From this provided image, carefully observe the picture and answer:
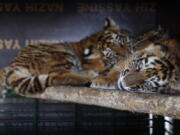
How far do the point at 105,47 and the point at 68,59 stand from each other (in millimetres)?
263

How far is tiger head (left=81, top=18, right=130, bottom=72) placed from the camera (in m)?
2.22

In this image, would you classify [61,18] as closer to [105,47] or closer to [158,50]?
[105,47]

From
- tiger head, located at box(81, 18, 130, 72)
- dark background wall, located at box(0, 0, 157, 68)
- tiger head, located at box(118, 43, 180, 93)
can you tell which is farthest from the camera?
dark background wall, located at box(0, 0, 157, 68)

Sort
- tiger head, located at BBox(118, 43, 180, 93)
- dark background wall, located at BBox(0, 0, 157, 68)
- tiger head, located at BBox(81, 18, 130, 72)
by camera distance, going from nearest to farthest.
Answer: tiger head, located at BBox(118, 43, 180, 93) < tiger head, located at BBox(81, 18, 130, 72) < dark background wall, located at BBox(0, 0, 157, 68)

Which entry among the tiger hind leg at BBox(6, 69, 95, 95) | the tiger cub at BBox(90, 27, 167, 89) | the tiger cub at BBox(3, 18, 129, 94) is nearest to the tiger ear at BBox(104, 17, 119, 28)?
the tiger cub at BBox(3, 18, 129, 94)

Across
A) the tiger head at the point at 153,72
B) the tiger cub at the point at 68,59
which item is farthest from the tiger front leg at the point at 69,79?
the tiger head at the point at 153,72

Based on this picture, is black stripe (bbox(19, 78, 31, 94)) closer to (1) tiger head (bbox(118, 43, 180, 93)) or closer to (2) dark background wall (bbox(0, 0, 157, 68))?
(2) dark background wall (bbox(0, 0, 157, 68))

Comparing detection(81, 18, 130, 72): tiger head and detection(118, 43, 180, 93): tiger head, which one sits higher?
detection(81, 18, 130, 72): tiger head

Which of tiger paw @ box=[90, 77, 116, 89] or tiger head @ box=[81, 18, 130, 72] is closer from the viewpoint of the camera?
tiger paw @ box=[90, 77, 116, 89]

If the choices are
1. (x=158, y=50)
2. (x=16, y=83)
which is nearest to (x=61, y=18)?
(x=16, y=83)

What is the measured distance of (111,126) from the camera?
2.39m

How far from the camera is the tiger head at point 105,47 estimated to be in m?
2.22

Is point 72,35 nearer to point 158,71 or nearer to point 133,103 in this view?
point 158,71

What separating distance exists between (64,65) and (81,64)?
0.19m
